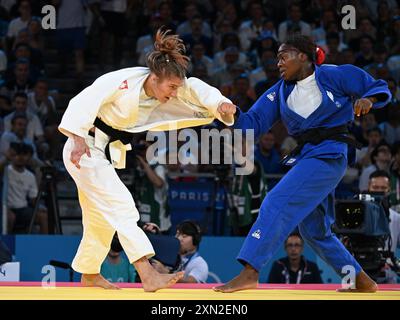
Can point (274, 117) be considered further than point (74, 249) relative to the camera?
No

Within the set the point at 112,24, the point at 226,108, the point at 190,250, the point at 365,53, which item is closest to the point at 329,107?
the point at 226,108

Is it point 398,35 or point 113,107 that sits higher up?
point 398,35

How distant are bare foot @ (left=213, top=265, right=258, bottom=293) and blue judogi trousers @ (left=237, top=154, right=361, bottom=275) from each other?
5cm

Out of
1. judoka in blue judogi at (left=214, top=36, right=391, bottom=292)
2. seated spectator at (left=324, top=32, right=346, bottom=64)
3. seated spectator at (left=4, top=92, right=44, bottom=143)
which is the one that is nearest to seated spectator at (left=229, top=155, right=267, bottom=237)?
seated spectator at (left=4, top=92, right=44, bottom=143)

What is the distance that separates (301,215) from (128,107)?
118 cm

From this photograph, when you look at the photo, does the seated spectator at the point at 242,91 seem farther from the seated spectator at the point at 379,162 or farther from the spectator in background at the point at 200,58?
the seated spectator at the point at 379,162

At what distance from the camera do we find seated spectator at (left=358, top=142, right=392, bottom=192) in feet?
31.8

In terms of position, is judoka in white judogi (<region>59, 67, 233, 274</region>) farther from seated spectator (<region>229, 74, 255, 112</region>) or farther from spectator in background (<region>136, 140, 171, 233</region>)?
seated spectator (<region>229, 74, 255, 112</region>)

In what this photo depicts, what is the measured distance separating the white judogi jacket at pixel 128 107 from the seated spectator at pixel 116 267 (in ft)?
7.73

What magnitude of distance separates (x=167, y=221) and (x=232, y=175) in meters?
0.78

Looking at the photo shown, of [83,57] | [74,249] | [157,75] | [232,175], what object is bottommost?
[74,249]
